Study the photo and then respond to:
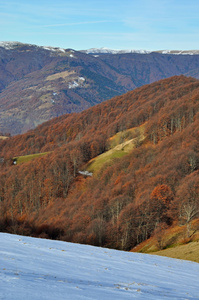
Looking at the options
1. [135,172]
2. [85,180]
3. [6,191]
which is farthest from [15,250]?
[6,191]

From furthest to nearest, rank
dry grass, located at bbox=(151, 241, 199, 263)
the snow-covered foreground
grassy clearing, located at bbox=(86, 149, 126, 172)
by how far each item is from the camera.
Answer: grassy clearing, located at bbox=(86, 149, 126, 172)
dry grass, located at bbox=(151, 241, 199, 263)
the snow-covered foreground

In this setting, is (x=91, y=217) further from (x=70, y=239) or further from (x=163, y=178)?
(x=163, y=178)

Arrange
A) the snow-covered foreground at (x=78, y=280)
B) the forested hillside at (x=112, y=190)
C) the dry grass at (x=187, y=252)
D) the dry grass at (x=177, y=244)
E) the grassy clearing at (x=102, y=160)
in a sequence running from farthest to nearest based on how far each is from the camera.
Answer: the grassy clearing at (x=102, y=160), the forested hillside at (x=112, y=190), the dry grass at (x=177, y=244), the dry grass at (x=187, y=252), the snow-covered foreground at (x=78, y=280)

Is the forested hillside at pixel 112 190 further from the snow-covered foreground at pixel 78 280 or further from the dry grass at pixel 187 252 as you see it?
the snow-covered foreground at pixel 78 280

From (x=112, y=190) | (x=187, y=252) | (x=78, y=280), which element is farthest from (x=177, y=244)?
(x=112, y=190)

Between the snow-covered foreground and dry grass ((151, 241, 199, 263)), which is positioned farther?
dry grass ((151, 241, 199, 263))

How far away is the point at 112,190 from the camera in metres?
118

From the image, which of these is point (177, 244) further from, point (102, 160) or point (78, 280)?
point (102, 160)

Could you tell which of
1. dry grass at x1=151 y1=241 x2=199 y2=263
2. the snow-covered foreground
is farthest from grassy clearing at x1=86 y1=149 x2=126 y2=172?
the snow-covered foreground

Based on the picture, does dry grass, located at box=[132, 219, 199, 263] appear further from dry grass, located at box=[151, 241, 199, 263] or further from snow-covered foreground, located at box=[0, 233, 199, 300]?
snow-covered foreground, located at box=[0, 233, 199, 300]

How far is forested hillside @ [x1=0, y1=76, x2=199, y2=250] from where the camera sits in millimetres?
80812

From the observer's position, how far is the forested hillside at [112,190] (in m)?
80.8

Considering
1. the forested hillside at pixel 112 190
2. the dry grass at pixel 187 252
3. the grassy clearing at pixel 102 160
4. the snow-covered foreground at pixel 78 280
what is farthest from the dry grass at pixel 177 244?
the grassy clearing at pixel 102 160

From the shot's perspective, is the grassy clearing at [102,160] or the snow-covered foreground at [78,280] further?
the grassy clearing at [102,160]
